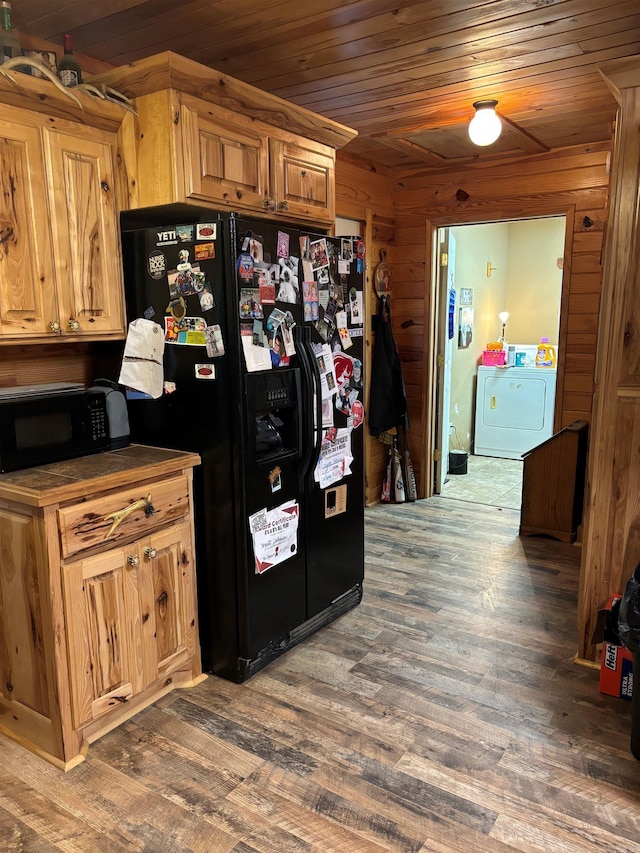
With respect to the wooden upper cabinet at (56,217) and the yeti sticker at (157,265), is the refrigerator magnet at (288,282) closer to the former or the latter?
the yeti sticker at (157,265)

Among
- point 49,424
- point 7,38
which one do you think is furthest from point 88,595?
point 7,38

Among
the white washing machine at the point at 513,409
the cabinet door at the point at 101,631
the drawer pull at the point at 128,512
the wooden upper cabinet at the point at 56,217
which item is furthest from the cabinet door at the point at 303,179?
the white washing machine at the point at 513,409

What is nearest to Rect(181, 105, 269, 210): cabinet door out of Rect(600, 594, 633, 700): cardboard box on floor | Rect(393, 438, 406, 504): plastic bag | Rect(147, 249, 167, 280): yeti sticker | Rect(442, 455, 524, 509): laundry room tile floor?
Rect(147, 249, 167, 280): yeti sticker

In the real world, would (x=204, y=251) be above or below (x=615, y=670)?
above

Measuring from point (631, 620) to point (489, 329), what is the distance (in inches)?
197

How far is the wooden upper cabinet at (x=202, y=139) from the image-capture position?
2188 millimetres

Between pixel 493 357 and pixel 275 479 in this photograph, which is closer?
pixel 275 479

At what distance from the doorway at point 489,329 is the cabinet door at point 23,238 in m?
3.24

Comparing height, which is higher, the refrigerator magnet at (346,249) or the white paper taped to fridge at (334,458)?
the refrigerator magnet at (346,249)

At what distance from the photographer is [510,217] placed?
4.26 metres

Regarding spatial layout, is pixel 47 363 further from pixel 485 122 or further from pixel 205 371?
pixel 485 122

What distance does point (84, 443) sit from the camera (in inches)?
90.6

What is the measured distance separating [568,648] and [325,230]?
2233mm

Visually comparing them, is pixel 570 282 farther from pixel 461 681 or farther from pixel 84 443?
pixel 84 443
